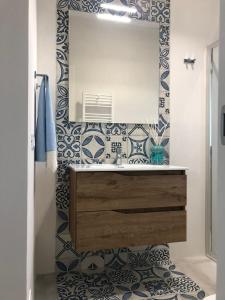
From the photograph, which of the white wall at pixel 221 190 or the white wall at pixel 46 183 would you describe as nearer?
the white wall at pixel 221 190

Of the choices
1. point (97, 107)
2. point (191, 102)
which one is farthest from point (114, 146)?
point (191, 102)

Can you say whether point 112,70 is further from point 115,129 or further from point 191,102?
point 191,102

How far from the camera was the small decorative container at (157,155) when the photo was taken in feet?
8.37

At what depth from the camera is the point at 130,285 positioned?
211cm

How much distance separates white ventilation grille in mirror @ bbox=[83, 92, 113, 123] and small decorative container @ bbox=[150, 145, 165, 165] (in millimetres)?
488

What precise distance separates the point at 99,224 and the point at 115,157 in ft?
2.34

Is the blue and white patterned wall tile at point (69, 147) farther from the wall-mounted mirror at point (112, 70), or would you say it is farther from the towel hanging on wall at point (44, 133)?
the towel hanging on wall at point (44, 133)

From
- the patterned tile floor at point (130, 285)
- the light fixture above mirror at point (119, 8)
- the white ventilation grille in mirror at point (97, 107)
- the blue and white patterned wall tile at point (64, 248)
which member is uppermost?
the light fixture above mirror at point (119, 8)

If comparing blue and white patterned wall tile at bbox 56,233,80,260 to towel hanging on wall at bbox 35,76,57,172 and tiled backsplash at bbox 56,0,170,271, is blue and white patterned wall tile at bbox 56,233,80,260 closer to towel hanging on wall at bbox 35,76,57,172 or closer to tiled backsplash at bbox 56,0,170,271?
tiled backsplash at bbox 56,0,170,271

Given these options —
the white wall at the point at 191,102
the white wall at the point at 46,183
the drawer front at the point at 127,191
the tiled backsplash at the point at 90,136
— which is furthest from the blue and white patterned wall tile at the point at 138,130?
the white wall at the point at 46,183

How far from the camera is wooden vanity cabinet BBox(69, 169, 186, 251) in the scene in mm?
1950

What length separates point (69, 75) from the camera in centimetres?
238
